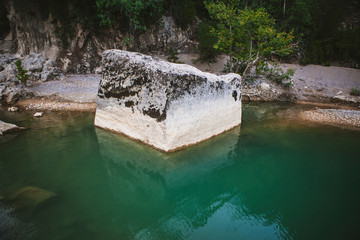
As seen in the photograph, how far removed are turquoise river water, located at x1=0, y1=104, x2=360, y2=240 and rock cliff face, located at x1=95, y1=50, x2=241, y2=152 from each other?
20.4 inches

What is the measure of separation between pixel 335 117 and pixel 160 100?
8865mm

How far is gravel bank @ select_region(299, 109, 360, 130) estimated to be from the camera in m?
9.46

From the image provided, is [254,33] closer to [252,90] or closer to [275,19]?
[252,90]

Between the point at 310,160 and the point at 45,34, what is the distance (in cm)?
1836

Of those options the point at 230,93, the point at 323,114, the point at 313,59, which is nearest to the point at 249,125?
the point at 230,93

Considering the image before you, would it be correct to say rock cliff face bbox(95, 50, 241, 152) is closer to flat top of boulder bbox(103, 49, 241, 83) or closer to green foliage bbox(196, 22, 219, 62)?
flat top of boulder bbox(103, 49, 241, 83)

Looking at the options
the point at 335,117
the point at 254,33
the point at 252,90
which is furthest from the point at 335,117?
the point at 254,33

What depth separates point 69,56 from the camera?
627 inches

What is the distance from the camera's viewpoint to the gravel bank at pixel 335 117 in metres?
9.46

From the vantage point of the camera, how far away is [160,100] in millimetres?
6043

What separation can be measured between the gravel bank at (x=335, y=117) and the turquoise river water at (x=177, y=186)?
1239 mm

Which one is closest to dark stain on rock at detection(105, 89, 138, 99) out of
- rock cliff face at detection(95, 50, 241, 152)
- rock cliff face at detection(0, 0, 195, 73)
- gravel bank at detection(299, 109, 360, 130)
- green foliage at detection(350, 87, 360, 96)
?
rock cliff face at detection(95, 50, 241, 152)

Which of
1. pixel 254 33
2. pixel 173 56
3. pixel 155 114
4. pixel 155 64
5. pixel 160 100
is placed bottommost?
pixel 155 114

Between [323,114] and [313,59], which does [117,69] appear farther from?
[313,59]
